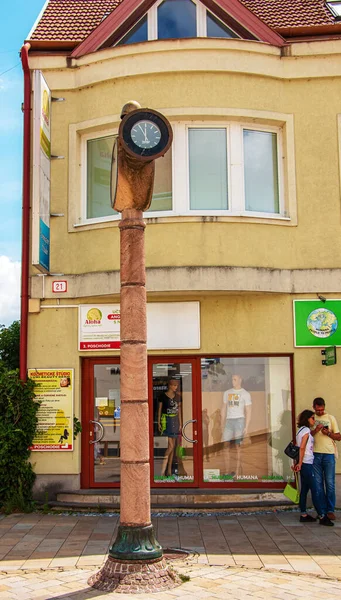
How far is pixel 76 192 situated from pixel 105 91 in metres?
1.72

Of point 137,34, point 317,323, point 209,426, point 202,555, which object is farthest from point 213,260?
point 202,555

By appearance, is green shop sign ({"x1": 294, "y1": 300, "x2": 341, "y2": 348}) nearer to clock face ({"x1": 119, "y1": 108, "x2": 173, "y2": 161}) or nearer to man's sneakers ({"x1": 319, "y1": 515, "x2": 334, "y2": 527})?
man's sneakers ({"x1": 319, "y1": 515, "x2": 334, "y2": 527})

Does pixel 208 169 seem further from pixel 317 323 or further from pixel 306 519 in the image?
pixel 306 519

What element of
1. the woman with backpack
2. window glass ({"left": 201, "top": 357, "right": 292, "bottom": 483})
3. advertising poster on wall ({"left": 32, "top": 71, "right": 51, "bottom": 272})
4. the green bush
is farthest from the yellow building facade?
the woman with backpack

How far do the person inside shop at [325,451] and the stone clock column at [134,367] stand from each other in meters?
4.17

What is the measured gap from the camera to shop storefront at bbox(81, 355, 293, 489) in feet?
39.8

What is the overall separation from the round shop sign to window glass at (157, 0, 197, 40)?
513cm

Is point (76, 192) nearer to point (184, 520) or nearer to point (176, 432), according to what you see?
point (176, 432)

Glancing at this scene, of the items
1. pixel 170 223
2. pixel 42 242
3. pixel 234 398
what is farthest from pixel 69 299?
pixel 234 398

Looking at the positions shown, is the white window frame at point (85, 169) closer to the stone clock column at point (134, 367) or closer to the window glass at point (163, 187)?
the window glass at point (163, 187)

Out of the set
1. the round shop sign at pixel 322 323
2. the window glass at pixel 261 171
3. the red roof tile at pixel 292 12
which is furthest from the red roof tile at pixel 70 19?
the round shop sign at pixel 322 323

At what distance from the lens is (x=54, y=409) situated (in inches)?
481

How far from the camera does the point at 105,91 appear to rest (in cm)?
1255

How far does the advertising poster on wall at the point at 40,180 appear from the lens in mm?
11773
